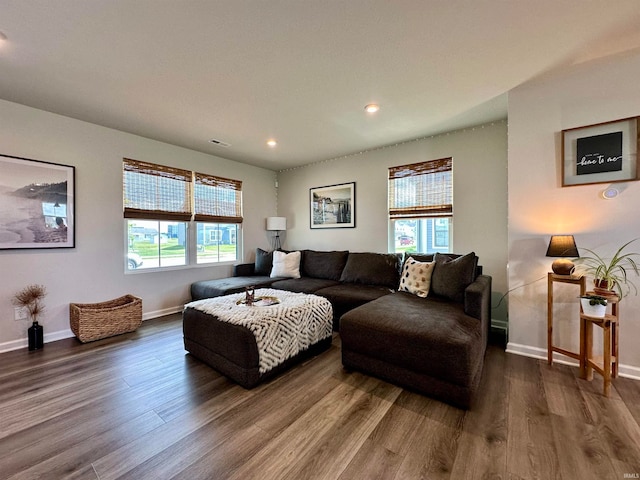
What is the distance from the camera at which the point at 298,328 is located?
233cm

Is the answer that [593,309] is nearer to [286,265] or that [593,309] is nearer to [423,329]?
[423,329]

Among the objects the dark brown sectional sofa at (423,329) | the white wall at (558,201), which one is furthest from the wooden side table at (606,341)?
the dark brown sectional sofa at (423,329)

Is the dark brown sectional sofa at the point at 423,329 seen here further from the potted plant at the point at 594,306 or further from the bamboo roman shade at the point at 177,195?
the bamboo roman shade at the point at 177,195

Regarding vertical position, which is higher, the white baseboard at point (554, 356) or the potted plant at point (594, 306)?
the potted plant at point (594, 306)

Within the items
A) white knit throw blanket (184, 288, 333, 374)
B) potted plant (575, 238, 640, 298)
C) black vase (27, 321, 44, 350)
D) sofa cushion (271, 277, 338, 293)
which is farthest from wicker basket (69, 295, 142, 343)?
potted plant (575, 238, 640, 298)

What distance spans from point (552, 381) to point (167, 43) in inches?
145

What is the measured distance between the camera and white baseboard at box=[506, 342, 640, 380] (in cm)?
209

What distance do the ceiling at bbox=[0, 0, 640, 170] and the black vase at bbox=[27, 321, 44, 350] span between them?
87.6 inches

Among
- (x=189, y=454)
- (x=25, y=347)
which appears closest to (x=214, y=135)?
(x=25, y=347)

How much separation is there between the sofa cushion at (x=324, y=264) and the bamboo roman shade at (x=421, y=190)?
3.29 ft

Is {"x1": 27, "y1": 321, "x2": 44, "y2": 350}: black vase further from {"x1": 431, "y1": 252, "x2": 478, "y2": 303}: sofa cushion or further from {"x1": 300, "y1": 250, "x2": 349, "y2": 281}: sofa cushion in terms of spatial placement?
{"x1": 431, "y1": 252, "x2": 478, "y2": 303}: sofa cushion

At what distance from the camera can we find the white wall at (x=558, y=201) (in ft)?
6.89

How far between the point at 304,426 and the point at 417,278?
6.35 ft

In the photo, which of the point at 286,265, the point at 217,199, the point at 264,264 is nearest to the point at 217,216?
the point at 217,199
